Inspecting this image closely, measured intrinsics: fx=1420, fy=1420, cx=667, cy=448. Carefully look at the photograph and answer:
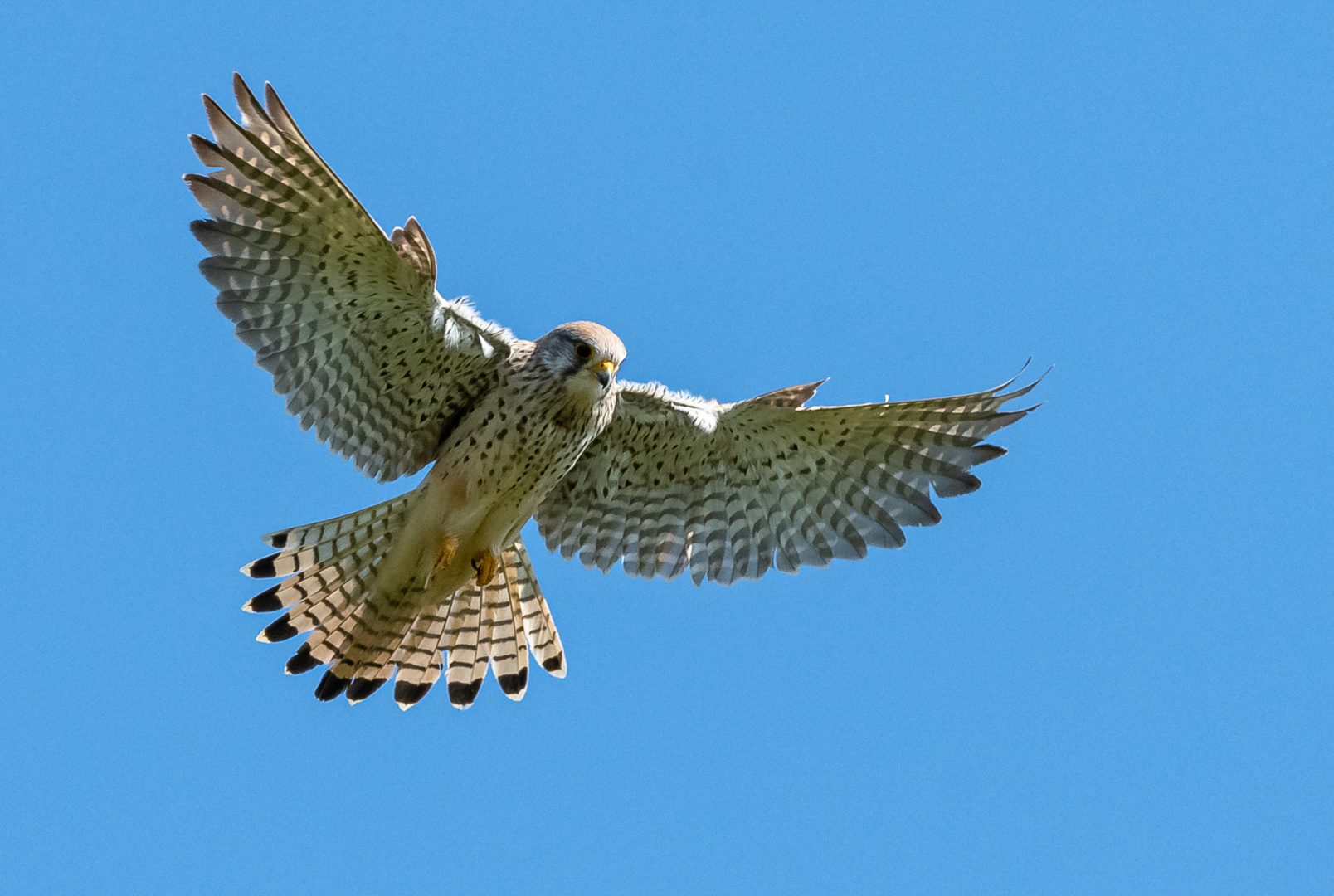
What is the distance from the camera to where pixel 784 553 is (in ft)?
26.4

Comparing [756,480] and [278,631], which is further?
[756,480]

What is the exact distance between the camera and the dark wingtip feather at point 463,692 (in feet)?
25.8

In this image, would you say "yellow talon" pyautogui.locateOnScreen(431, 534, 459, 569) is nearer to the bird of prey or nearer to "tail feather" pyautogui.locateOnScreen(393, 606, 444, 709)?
the bird of prey

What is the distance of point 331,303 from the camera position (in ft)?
22.2

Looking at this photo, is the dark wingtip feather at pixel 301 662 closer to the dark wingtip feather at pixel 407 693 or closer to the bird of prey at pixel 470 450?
the bird of prey at pixel 470 450

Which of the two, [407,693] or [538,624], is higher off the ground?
[538,624]

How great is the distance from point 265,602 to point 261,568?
0.61 feet

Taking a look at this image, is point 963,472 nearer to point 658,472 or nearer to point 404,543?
point 658,472

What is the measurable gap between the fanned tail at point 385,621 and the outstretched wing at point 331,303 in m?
0.46

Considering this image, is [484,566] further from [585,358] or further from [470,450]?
[585,358]

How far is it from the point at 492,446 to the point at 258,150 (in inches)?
71.6

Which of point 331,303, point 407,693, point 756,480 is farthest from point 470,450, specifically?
point 756,480

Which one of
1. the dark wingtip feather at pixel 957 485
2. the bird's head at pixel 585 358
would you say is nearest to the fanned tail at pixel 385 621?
the bird's head at pixel 585 358

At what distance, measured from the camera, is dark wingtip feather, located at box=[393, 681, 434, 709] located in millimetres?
7699
